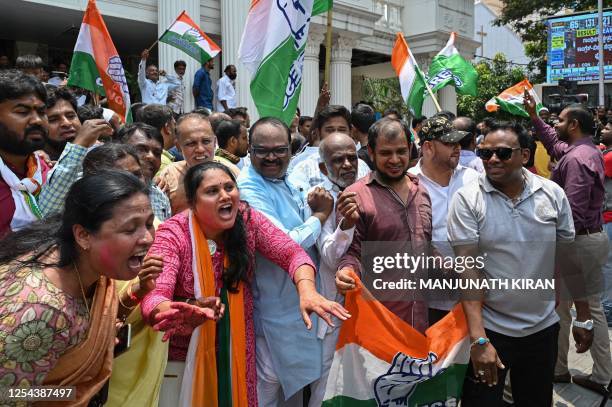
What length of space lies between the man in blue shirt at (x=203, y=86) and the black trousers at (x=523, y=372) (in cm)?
829

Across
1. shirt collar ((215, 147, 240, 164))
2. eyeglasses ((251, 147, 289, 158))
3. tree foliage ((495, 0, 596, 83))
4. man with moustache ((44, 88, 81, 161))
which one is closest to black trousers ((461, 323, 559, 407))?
eyeglasses ((251, 147, 289, 158))

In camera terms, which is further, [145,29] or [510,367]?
[145,29]

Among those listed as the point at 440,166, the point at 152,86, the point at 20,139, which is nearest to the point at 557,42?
the point at 152,86

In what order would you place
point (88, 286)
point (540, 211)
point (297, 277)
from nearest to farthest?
point (88, 286), point (297, 277), point (540, 211)

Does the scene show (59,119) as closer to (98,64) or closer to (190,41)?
(98,64)

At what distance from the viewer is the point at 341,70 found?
14938mm

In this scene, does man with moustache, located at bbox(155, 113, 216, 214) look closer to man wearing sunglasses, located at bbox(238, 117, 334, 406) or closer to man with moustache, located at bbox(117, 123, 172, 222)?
man with moustache, located at bbox(117, 123, 172, 222)

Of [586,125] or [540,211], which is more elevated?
[586,125]

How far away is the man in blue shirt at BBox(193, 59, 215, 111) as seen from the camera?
9.82 metres

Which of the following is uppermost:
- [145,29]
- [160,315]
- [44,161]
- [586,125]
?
[145,29]

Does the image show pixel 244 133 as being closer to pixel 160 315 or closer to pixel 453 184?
pixel 453 184

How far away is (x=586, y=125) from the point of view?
4363 mm

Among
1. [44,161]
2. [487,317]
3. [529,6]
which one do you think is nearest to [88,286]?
[44,161]

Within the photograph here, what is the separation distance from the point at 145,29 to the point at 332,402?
11081 mm
